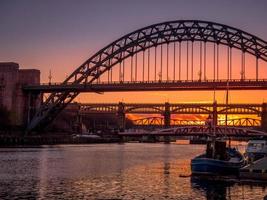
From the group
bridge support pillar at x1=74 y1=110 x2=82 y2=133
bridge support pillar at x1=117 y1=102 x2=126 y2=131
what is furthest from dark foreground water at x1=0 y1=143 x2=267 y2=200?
bridge support pillar at x1=117 y1=102 x2=126 y2=131

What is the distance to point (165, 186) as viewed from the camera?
1613 inches

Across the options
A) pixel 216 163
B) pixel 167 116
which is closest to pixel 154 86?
pixel 216 163

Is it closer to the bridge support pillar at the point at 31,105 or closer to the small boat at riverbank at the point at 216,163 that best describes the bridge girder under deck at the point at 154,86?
the bridge support pillar at the point at 31,105

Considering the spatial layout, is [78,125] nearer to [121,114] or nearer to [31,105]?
[121,114]

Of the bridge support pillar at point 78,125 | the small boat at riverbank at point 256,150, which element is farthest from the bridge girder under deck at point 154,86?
the bridge support pillar at point 78,125

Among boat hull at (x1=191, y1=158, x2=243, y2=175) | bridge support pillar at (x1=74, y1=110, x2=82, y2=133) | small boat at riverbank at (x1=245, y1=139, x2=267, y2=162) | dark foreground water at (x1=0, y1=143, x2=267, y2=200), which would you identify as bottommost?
dark foreground water at (x1=0, y1=143, x2=267, y2=200)

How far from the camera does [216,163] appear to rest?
4734 cm

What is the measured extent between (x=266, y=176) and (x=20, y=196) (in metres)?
17.2

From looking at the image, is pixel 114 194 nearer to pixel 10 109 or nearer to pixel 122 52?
pixel 122 52

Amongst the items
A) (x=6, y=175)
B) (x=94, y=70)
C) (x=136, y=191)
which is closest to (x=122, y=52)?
(x=94, y=70)

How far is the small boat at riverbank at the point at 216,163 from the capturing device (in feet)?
155

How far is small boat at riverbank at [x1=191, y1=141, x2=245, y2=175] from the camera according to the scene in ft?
155

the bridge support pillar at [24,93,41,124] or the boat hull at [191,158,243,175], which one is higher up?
the bridge support pillar at [24,93,41,124]

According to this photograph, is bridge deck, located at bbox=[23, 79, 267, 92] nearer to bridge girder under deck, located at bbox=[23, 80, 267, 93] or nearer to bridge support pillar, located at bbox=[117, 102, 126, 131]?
bridge girder under deck, located at bbox=[23, 80, 267, 93]
